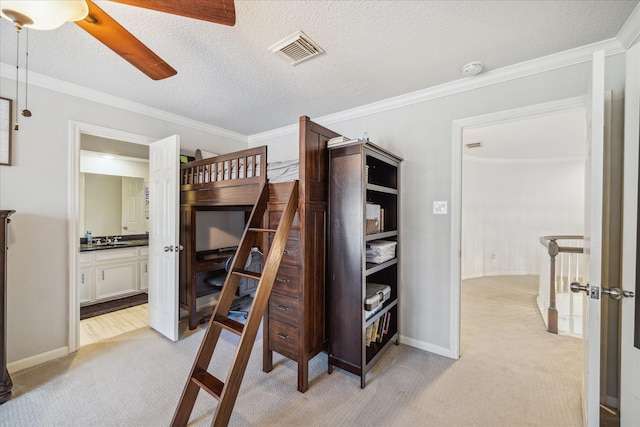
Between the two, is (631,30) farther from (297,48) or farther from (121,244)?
(121,244)

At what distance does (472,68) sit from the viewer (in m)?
2.10

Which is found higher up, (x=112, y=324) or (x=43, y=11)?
(x=43, y=11)

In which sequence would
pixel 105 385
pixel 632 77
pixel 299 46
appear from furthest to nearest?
1. pixel 105 385
2. pixel 299 46
3. pixel 632 77

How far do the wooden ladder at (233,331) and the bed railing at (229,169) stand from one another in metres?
0.43

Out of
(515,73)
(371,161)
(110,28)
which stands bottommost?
(371,161)

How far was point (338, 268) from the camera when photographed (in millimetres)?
2117

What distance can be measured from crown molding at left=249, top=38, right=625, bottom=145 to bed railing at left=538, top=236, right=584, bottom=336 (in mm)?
1849

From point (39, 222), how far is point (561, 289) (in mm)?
5523

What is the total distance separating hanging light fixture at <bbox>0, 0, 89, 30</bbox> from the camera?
3.05 feet

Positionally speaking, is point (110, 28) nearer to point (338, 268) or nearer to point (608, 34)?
point (338, 268)

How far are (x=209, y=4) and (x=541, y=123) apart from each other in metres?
4.07

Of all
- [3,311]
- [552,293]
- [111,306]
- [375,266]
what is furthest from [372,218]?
[111,306]

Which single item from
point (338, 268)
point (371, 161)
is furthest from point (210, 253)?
point (371, 161)

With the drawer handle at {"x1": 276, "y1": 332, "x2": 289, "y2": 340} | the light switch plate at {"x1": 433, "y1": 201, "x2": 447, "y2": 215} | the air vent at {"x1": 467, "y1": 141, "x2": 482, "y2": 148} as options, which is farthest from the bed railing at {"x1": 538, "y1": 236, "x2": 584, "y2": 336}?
the drawer handle at {"x1": 276, "y1": 332, "x2": 289, "y2": 340}
